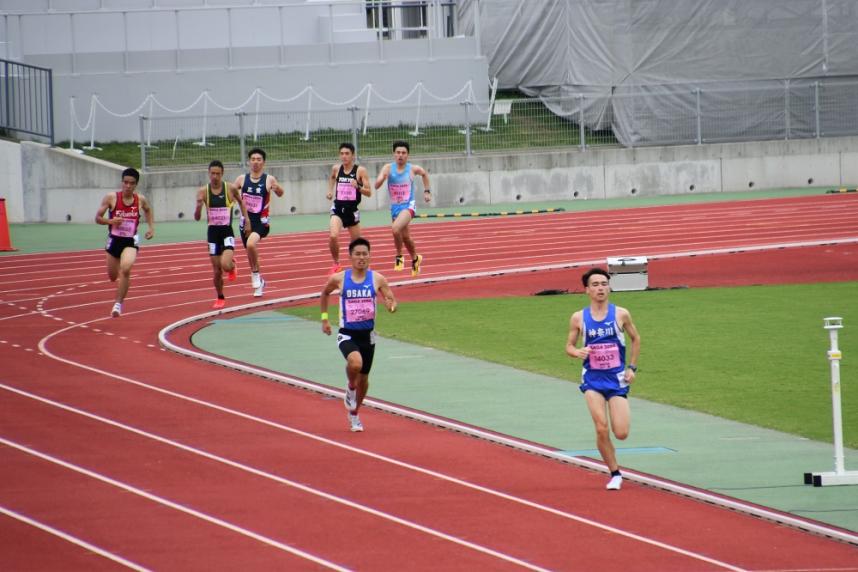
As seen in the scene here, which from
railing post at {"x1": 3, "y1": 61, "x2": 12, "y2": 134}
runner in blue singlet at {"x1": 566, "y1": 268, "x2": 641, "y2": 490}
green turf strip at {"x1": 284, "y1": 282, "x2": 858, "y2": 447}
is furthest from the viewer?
railing post at {"x1": 3, "y1": 61, "x2": 12, "y2": 134}

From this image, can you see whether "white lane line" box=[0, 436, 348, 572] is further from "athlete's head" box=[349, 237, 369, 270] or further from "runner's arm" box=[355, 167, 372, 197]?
"runner's arm" box=[355, 167, 372, 197]

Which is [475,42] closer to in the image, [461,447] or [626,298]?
[626,298]

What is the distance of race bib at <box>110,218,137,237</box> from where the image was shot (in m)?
20.4

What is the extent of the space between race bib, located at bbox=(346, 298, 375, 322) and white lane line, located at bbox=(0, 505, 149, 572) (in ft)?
12.7

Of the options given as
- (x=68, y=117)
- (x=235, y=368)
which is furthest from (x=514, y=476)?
(x=68, y=117)

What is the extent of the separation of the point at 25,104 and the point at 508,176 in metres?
13.0

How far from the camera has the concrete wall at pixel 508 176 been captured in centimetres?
3725

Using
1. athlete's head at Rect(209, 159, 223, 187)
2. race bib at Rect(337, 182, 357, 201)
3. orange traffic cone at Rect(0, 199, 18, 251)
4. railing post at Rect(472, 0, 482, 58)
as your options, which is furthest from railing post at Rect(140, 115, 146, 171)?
athlete's head at Rect(209, 159, 223, 187)

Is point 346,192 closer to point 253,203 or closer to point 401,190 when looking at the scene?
point 401,190

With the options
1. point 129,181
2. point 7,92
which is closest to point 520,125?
point 7,92

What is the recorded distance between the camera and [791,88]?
42.9 metres

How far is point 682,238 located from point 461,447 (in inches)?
733

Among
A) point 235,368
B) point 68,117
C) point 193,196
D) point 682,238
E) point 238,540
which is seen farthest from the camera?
point 68,117

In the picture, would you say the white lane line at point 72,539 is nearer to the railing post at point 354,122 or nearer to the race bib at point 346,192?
A: the race bib at point 346,192
